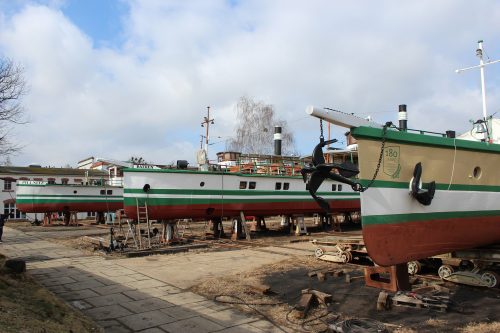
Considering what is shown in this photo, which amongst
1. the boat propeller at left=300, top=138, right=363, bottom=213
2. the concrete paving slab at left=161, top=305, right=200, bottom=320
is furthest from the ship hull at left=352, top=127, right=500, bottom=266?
the concrete paving slab at left=161, top=305, right=200, bottom=320

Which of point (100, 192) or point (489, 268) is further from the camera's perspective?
point (100, 192)

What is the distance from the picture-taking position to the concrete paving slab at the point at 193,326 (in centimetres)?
620

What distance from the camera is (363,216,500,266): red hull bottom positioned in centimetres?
679

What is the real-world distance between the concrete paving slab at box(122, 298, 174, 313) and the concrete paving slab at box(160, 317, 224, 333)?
0.97 m

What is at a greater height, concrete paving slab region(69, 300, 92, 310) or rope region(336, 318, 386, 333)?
rope region(336, 318, 386, 333)

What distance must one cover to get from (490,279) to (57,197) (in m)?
28.4

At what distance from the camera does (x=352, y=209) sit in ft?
79.3

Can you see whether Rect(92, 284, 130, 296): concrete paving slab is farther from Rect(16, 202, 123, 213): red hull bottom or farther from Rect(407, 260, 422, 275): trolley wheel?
Rect(16, 202, 123, 213): red hull bottom

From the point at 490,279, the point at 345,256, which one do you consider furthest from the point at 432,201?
the point at 345,256

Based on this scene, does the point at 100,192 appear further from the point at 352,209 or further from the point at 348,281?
the point at 348,281

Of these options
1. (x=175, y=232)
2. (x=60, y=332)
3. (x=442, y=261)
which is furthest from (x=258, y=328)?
(x=175, y=232)

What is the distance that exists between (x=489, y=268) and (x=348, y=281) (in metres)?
2.71

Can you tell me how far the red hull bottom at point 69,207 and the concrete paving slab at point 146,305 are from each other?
22.7m

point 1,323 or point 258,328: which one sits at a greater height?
point 1,323
